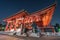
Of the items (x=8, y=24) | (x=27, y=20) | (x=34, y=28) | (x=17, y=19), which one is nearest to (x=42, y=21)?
(x=27, y=20)

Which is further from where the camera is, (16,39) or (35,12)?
(35,12)

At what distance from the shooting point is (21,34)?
35.6ft

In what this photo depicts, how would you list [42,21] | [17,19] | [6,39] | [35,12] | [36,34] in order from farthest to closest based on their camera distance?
[42,21] < [17,19] < [35,12] < [36,34] < [6,39]

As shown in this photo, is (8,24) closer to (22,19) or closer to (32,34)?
(22,19)

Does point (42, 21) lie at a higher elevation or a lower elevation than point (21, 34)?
higher

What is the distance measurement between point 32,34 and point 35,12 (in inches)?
389

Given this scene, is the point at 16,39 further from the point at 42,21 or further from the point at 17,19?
the point at 42,21

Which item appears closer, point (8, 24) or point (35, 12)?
point (35, 12)

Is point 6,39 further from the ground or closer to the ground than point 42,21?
closer to the ground

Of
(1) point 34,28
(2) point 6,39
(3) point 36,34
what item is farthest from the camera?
(1) point 34,28

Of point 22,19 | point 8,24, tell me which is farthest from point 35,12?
point 8,24

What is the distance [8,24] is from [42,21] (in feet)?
22.8

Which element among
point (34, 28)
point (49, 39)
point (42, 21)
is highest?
point (42, 21)

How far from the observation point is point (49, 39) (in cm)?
930
